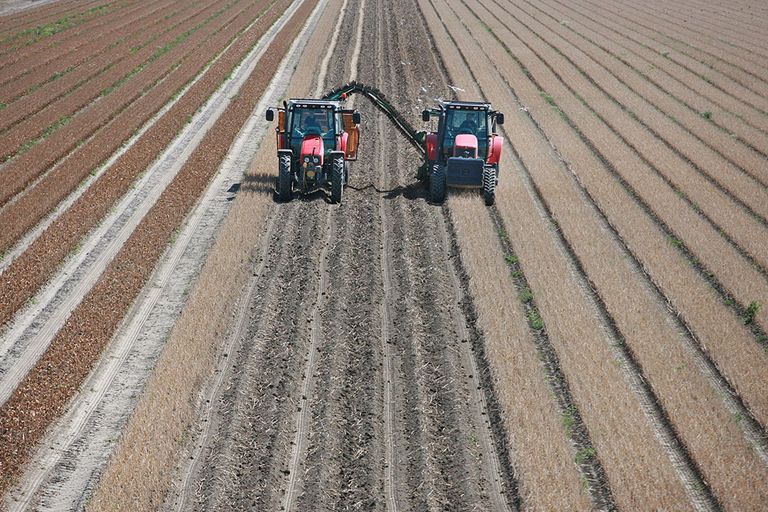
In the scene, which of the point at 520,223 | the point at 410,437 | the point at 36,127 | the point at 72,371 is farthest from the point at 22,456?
the point at 36,127

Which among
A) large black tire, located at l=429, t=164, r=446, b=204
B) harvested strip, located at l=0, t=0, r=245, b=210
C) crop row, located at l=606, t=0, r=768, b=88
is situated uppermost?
large black tire, located at l=429, t=164, r=446, b=204

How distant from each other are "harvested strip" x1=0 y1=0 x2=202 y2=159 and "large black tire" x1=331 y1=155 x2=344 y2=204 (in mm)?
11027

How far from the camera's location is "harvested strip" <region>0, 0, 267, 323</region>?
53.0 feet

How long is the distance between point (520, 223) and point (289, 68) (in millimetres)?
20052

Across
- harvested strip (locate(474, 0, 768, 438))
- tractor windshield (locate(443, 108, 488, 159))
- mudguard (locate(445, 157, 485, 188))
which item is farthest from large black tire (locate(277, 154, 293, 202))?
harvested strip (locate(474, 0, 768, 438))

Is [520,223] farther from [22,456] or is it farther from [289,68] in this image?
[289,68]

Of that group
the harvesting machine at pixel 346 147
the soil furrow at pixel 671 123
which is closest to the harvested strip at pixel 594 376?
the harvesting machine at pixel 346 147

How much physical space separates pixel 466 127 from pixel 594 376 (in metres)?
8.96

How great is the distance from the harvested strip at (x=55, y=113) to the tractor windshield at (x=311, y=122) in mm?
10086

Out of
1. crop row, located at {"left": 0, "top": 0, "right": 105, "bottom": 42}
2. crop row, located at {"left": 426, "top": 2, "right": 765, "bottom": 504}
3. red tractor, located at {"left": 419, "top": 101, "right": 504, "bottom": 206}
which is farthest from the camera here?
crop row, located at {"left": 0, "top": 0, "right": 105, "bottom": 42}

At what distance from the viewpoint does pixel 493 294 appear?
15484 millimetres

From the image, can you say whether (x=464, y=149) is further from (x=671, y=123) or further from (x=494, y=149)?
(x=671, y=123)

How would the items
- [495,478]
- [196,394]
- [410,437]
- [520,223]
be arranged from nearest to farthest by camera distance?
[495,478] → [410,437] → [196,394] → [520,223]

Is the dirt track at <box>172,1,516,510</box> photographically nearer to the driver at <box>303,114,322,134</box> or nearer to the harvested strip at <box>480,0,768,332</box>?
the driver at <box>303,114,322,134</box>
